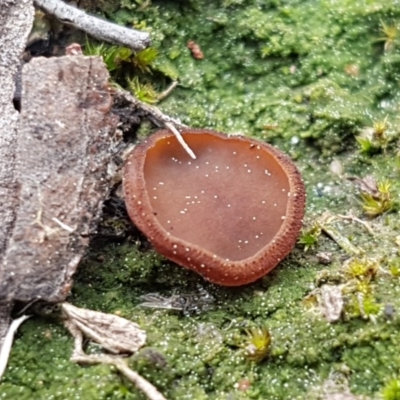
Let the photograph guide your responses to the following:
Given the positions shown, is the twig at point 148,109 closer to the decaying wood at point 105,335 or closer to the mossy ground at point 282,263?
the mossy ground at point 282,263

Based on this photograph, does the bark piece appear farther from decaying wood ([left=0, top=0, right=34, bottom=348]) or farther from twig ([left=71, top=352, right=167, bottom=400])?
twig ([left=71, top=352, right=167, bottom=400])

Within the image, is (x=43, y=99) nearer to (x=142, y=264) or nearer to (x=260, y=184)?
(x=142, y=264)

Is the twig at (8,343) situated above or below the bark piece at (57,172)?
below

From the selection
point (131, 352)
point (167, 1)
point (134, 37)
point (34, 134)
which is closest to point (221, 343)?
point (131, 352)

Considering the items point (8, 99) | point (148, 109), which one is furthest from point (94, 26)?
point (8, 99)

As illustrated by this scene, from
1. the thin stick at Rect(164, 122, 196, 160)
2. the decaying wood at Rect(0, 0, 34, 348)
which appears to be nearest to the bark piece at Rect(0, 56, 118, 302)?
the decaying wood at Rect(0, 0, 34, 348)

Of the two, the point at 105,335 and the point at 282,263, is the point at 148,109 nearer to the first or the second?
the point at 282,263

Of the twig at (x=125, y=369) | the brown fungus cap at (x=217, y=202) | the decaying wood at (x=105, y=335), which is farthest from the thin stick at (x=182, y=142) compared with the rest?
the twig at (x=125, y=369)
